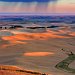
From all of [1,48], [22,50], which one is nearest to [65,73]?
[22,50]

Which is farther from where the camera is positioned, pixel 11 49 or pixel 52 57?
pixel 11 49

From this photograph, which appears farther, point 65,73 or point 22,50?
point 22,50

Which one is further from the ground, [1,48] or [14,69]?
[14,69]

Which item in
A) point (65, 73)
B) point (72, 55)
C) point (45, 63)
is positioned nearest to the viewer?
point (65, 73)

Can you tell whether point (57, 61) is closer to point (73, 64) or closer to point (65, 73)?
point (73, 64)

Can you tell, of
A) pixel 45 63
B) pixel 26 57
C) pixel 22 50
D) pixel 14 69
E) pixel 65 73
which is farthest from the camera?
pixel 22 50

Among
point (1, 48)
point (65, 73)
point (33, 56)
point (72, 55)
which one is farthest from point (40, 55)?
point (65, 73)

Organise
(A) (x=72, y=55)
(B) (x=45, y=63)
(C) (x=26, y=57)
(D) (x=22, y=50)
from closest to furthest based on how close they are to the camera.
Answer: (B) (x=45, y=63) < (C) (x=26, y=57) < (A) (x=72, y=55) < (D) (x=22, y=50)

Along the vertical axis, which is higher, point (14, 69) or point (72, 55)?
point (14, 69)

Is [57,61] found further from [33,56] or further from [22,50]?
[22,50]
